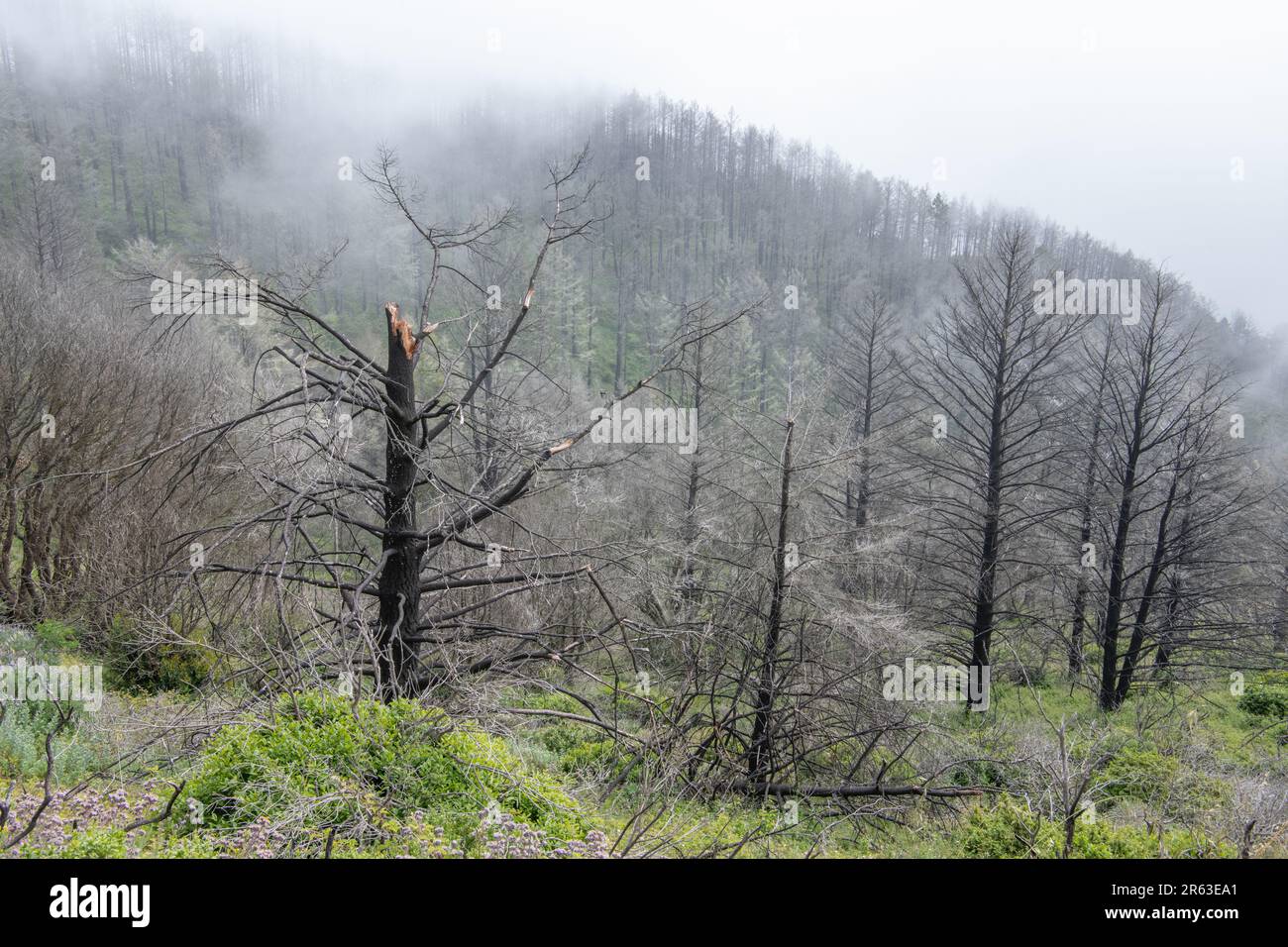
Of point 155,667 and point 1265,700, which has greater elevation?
point 155,667

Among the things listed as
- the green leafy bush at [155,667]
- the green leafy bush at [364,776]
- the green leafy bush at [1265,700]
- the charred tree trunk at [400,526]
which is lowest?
the green leafy bush at [1265,700]

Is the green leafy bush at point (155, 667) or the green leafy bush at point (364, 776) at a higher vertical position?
the green leafy bush at point (364, 776)

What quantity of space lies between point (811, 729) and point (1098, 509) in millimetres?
11867

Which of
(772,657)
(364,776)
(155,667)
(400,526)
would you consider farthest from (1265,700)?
(155,667)

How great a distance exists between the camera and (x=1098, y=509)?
16.9m

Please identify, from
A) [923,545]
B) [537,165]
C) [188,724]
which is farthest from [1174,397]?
[537,165]

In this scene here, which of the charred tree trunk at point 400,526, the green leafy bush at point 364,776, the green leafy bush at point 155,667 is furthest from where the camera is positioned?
the green leafy bush at point 155,667

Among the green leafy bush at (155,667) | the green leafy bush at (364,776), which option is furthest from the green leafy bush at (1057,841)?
the green leafy bush at (155,667)

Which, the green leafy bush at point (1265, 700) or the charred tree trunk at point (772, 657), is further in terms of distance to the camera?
the green leafy bush at point (1265, 700)

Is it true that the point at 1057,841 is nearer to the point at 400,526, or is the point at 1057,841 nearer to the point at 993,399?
the point at 400,526

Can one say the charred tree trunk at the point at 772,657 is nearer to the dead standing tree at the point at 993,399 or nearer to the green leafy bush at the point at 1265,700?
the dead standing tree at the point at 993,399

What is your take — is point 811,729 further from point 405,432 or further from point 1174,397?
point 1174,397

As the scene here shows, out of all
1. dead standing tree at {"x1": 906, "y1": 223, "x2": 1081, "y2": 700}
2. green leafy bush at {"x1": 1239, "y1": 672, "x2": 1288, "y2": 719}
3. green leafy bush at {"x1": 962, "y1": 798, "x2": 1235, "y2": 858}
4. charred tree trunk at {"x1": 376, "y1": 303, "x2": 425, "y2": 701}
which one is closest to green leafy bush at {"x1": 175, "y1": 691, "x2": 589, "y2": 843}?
charred tree trunk at {"x1": 376, "y1": 303, "x2": 425, "y2": 701}

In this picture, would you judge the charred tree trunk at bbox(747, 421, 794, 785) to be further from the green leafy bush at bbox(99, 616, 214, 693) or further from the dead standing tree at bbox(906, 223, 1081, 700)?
the green leafy bush at bbox(99, 616, 214, 693)
